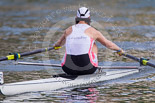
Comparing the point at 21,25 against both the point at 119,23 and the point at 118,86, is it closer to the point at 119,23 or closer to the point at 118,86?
the point at 119,23

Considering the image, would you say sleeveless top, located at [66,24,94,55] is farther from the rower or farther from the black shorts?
the black shorts

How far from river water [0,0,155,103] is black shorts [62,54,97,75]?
0.52 m

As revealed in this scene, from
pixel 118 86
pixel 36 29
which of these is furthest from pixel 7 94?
pixel 36 29

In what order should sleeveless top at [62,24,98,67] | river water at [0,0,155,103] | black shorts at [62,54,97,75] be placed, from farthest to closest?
black shorts at [62,54,97,75], sleeveless top at [62,24,98,67], river water at [0,0,155,103]

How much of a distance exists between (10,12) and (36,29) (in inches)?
579

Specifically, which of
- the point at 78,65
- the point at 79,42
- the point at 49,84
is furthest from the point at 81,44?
the point at 49,84

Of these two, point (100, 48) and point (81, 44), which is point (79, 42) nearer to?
point (81, 44)

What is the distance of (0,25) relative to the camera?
3148cm

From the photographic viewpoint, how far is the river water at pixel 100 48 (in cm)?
1081

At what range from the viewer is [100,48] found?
20.0 metres

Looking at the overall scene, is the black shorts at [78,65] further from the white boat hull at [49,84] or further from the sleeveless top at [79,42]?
the white boat hull at [49,84]

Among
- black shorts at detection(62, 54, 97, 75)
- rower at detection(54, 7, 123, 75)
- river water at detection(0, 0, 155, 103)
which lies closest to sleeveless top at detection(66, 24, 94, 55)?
rower at detection(54, 7, 123, 75)

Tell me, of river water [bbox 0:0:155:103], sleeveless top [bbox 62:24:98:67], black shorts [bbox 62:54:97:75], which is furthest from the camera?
black shorts [bbox 62:54:97:75]

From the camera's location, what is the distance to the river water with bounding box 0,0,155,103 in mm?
10807
